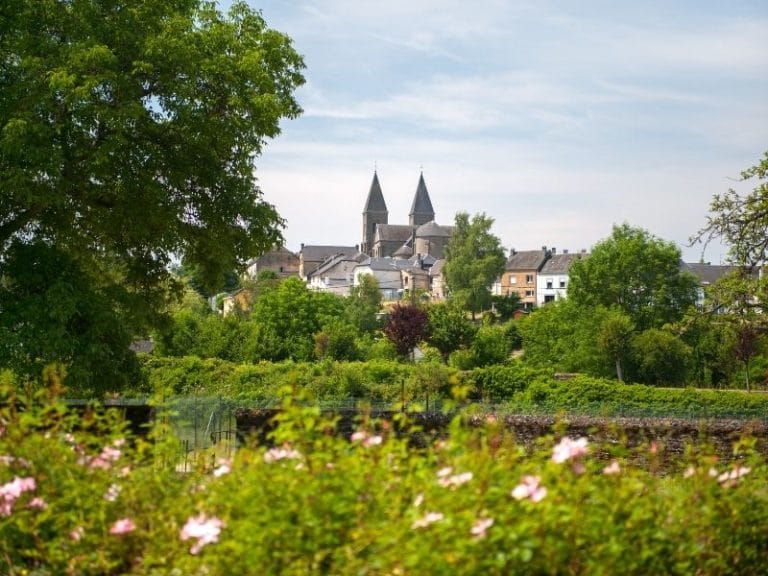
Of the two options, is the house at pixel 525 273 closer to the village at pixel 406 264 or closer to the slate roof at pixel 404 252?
the village at pixel 406 264

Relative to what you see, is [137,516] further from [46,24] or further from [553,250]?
[553,250]

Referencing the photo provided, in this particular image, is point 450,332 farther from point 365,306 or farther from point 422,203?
point 422,203

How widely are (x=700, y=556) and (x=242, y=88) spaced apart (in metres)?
17.0

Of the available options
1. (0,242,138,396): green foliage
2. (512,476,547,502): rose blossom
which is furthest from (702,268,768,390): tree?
(512,476,547,502): rose blossom

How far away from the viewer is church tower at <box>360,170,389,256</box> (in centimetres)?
19338

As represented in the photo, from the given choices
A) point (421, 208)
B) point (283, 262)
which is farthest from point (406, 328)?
point (421, 208)

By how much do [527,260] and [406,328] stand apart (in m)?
69.7

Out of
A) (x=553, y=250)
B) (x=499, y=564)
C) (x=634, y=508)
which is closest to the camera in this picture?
(x=499, y=564)

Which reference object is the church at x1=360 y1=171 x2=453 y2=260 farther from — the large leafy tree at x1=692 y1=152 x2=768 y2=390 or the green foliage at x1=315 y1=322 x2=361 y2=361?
the large leafy tree at x1=692 y1=152 x2=768 y2=390

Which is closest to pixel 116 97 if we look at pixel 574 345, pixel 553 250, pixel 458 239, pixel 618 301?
pixel 574 345

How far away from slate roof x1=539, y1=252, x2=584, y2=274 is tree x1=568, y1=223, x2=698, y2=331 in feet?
171

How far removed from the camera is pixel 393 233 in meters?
184

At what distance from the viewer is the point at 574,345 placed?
220 feet

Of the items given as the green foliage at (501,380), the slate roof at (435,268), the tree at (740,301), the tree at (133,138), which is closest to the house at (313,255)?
the slate roof at (435,268)
